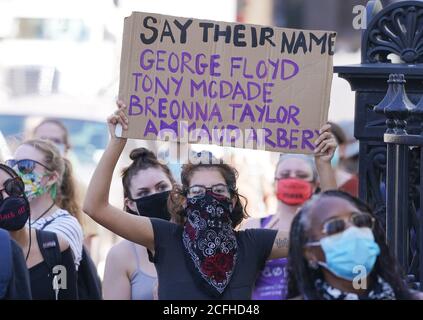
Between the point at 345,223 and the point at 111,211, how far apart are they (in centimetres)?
149

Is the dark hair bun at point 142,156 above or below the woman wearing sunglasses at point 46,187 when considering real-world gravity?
above

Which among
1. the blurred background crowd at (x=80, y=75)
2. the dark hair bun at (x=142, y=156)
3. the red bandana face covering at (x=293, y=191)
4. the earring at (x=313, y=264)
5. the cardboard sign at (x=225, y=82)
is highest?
the blurred background crowd at (x=80, y=75)

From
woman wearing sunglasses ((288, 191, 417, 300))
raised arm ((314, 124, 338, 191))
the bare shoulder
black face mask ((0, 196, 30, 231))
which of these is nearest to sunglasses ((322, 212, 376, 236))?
woman wearing sunglasses ((288, 191, 417, 300))

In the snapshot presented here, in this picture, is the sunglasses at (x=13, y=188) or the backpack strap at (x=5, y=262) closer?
the backpack strap at (x=5, y=262)

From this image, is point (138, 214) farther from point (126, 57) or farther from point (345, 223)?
point (345, 223)

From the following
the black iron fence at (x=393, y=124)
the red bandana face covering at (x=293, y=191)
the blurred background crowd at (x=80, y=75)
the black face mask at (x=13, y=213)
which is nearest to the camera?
the black iron fence at (x=393, y=124)

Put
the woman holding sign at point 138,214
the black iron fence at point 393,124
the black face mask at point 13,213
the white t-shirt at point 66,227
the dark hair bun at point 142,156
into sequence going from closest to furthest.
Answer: the black iron fence at point 393,124
the black face mask at point 13,213
the woman holding sign at point 138,214
the white t-shirt at point 66,227
the dark hair bun at point 142,156

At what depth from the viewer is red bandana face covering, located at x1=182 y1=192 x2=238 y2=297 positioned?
19.0ft

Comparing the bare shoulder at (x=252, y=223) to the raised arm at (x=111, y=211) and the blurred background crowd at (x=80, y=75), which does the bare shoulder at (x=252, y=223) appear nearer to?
the raised arm at (x=111, y=211)

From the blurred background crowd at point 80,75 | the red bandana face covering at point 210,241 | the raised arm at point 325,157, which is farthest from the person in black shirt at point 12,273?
the blurred background crowd at point 80,75

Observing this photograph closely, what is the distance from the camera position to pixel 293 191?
8.14 metres

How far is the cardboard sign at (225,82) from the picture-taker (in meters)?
6.19
